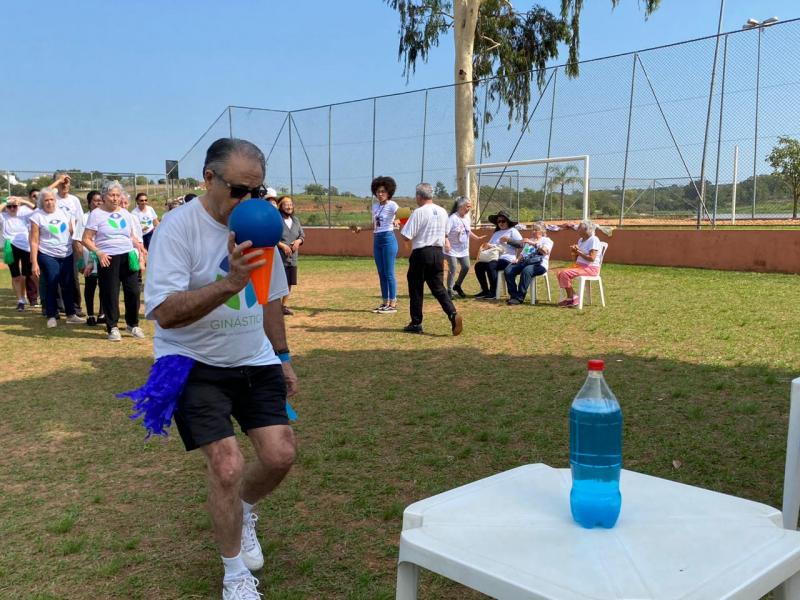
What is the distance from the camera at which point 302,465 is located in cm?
450

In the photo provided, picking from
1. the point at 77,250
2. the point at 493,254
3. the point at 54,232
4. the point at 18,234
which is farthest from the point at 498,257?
the point at 18,234

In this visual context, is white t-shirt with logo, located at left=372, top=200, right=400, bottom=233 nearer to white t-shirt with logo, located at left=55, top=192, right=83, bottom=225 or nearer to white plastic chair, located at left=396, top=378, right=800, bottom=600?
white t-shirt with logo, located at left=55, top=192, right=83, bottom=225

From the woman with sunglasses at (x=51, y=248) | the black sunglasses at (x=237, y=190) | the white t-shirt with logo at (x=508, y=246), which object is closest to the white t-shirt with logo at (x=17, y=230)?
the woman with sunglasses at (x=51, y=248)

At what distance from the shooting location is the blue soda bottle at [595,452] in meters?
1.96

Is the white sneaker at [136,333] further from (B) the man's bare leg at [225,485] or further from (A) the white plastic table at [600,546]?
(A) the white plastic table at [600,546]

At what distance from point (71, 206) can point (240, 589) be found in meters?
8.25

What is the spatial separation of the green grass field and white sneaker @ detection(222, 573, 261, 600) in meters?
0.22

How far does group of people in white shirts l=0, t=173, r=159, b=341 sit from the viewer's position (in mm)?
8438

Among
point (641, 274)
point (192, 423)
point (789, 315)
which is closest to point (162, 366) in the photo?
point (192, 423)

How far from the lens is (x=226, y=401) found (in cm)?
283

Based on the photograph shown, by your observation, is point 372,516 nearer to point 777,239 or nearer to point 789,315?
point 789,315

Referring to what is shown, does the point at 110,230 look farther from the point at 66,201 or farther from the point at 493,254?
the point at 493,254


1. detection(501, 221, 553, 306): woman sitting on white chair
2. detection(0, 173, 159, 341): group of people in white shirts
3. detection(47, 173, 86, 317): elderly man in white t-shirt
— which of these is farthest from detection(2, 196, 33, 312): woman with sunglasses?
detection(501, 221, 553, 306): woman sitting on white chair

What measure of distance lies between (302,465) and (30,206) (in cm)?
929
